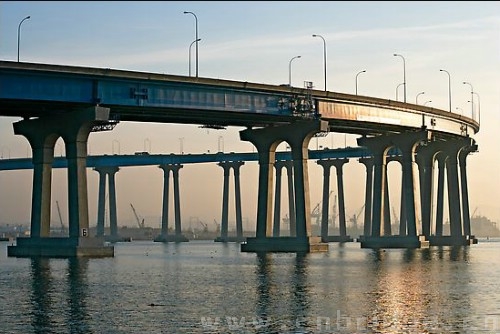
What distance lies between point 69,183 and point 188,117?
18.2m

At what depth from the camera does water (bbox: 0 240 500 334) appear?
115 feet

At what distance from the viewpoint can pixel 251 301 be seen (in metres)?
45.2

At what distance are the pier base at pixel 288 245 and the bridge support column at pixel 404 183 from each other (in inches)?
977

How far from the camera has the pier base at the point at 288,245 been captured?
11738 centimetres

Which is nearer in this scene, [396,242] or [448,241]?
[396,242]

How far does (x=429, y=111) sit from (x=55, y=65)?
224 ft

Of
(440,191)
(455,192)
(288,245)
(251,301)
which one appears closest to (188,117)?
(288,245)

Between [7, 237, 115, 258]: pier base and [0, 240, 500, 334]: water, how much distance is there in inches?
932

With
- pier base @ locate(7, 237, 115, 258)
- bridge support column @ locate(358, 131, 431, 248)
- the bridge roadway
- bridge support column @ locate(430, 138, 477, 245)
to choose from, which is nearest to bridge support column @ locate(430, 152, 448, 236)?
bridge support column @ locate(430, 138, 477, 245)

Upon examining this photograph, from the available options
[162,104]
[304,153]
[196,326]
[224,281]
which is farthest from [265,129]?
[196,326]

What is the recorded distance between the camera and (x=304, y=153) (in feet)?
395

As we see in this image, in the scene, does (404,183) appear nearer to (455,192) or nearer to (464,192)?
(455,192)

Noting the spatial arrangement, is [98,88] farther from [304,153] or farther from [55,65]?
[304,153]

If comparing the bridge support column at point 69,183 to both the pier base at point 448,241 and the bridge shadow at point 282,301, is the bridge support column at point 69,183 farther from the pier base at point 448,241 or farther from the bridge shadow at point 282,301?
the pier base at point 448,241
